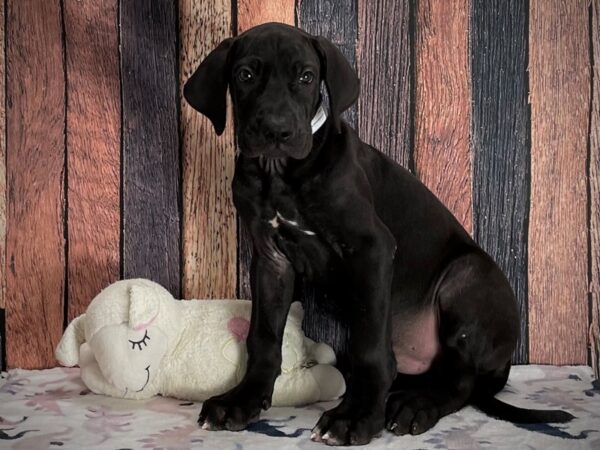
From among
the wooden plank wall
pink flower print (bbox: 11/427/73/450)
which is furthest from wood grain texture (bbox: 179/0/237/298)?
pink flower print (bbox: 11/427/73/450)

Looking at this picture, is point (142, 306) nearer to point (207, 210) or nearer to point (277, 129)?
point (207, 210)

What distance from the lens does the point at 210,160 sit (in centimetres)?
305

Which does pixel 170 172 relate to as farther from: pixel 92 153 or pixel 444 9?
pixel 444 9

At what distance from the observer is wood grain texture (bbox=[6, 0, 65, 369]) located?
117 inches

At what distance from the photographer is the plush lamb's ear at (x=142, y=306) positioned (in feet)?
8.20

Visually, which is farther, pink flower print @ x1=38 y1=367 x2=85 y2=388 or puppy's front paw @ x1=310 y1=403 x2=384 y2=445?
pink flower print @ x1=38 y1=367 x2=85 y2=388

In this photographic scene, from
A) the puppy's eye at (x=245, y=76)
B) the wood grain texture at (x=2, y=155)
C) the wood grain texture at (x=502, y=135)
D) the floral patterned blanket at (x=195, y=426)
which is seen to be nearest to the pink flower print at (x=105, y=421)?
the floral patterned blanket at (x=195, y=426)

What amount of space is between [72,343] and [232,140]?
3.36 feet

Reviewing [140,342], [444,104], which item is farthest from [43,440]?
[444,104]

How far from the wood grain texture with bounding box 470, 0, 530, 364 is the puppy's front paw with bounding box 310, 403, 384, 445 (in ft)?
3.66

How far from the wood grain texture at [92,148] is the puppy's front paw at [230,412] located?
38.4 inches

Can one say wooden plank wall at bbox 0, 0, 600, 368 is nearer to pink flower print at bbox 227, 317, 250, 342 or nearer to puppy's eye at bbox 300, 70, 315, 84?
pink flower print at bbox 227, 317, 250, 342

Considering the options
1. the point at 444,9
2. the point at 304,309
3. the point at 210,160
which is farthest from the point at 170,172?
the point at 444,9

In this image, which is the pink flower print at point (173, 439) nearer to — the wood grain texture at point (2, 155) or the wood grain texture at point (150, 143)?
the wood grain texture at point (150, 143)
